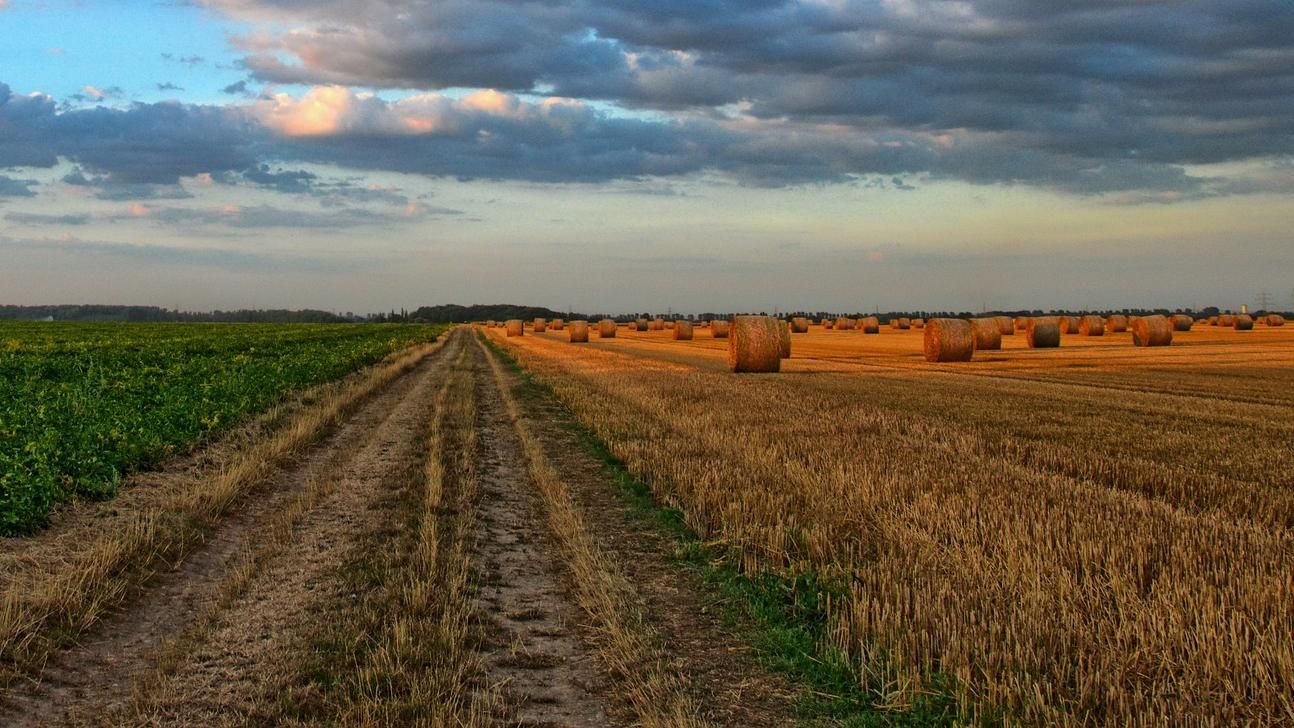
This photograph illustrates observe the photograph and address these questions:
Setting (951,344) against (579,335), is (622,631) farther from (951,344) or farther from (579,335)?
(579,335)

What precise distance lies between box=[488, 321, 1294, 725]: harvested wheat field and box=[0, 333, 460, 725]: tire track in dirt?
4.27 metres

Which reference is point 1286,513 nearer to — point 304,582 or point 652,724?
point 652,724

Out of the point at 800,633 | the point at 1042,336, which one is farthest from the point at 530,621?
the point at 1042,336

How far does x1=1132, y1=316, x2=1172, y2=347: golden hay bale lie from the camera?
1839 inches

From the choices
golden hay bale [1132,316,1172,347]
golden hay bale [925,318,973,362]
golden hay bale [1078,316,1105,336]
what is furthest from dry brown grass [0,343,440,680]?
golden hay bale [1078,316,1105,336]

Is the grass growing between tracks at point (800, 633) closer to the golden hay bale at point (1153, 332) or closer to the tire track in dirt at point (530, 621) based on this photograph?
the tire track in dirt at point (530, 621)

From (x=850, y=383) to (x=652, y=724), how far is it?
21607 millimetres

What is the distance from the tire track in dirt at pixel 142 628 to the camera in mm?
5121

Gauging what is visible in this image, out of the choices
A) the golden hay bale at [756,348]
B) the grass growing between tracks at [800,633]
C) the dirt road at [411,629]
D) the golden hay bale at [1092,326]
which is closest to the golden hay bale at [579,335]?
the golden hay bale at [1092,326]

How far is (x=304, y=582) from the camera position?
7.30m

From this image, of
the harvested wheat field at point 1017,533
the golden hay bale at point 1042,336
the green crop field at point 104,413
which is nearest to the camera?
the harvested wheat field at point 1017,533

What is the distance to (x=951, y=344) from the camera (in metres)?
36.4

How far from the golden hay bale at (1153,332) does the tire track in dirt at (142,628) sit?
45012 millimetres

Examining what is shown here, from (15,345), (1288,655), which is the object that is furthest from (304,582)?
(15,345)
